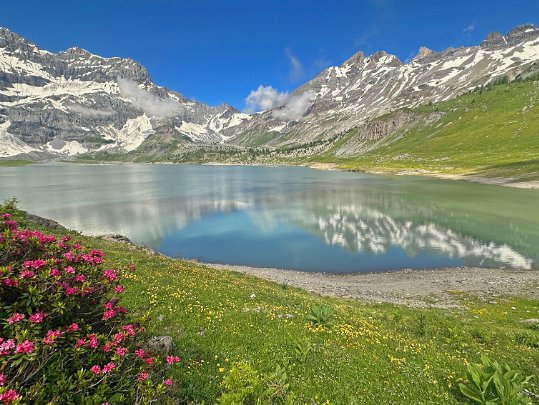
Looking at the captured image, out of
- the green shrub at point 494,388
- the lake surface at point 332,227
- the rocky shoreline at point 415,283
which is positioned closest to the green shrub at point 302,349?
the green shrub at point 494,388

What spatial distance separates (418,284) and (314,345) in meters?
30.4

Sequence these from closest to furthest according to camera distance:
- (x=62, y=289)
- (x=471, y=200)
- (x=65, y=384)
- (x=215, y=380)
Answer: (x=65, y=384)
(x=62, y=289)
(x=215, y=380)
(x=471, y=200)

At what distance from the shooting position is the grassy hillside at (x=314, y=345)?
12.0 m

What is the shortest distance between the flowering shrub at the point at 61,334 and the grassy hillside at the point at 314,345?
1.58 metres

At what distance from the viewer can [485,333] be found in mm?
19312

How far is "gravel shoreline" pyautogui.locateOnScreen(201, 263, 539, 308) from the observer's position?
34375 millimetres

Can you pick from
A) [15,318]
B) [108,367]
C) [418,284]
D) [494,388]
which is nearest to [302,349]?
[494,388]

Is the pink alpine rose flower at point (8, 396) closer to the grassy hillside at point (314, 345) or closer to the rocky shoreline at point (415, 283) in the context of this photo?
the grassy hillside at point (314, 345)

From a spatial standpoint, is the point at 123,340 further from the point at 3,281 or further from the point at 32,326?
the point at 3,281

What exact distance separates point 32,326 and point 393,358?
43.6 feet

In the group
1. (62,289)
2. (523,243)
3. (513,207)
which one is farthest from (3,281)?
(513,207)

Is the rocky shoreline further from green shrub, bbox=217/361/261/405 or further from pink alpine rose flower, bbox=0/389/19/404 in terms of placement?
pink alpine rose flower, bbox=0/389/19/404

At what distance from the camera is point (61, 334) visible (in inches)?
276

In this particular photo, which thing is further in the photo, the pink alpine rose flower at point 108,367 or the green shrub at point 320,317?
the green shrub at point 320,317
